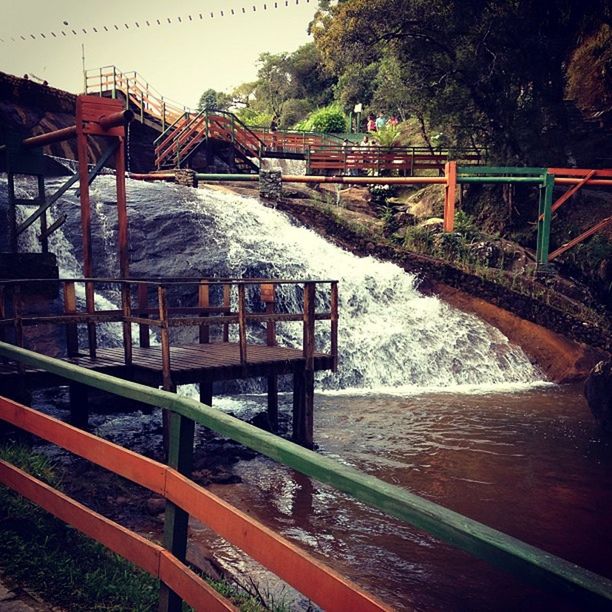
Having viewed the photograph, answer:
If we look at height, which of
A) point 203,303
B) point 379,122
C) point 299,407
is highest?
point 379,122

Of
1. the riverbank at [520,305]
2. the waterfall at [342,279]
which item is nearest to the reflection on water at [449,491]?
the waterfall at [342,279]

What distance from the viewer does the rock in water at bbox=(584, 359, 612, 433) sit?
10.9 meters

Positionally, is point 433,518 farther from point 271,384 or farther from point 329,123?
point 329,123

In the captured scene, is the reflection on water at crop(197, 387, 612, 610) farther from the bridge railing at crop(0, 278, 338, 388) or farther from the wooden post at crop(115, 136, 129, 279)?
the wooden post at crop(115, 136, 129, 279)

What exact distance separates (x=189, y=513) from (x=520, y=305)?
15379mm

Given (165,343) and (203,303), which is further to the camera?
(203,303)

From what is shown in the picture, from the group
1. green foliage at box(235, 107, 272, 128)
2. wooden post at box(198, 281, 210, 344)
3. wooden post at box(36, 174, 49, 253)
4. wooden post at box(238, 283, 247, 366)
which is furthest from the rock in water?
green foliage at box(235, 107, 272, 128)

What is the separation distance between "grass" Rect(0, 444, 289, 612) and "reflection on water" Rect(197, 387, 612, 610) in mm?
1936

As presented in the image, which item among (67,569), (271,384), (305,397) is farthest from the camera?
(271,384)

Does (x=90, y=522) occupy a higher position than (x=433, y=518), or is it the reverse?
(x=433, y=518)

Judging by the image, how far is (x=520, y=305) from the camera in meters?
16.9

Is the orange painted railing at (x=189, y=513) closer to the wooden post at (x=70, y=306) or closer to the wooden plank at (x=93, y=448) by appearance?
the wooden plank at (x=93, y=448)

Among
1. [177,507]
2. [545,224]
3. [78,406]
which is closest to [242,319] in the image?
[78,406]

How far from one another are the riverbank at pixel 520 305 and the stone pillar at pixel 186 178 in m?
5.05
